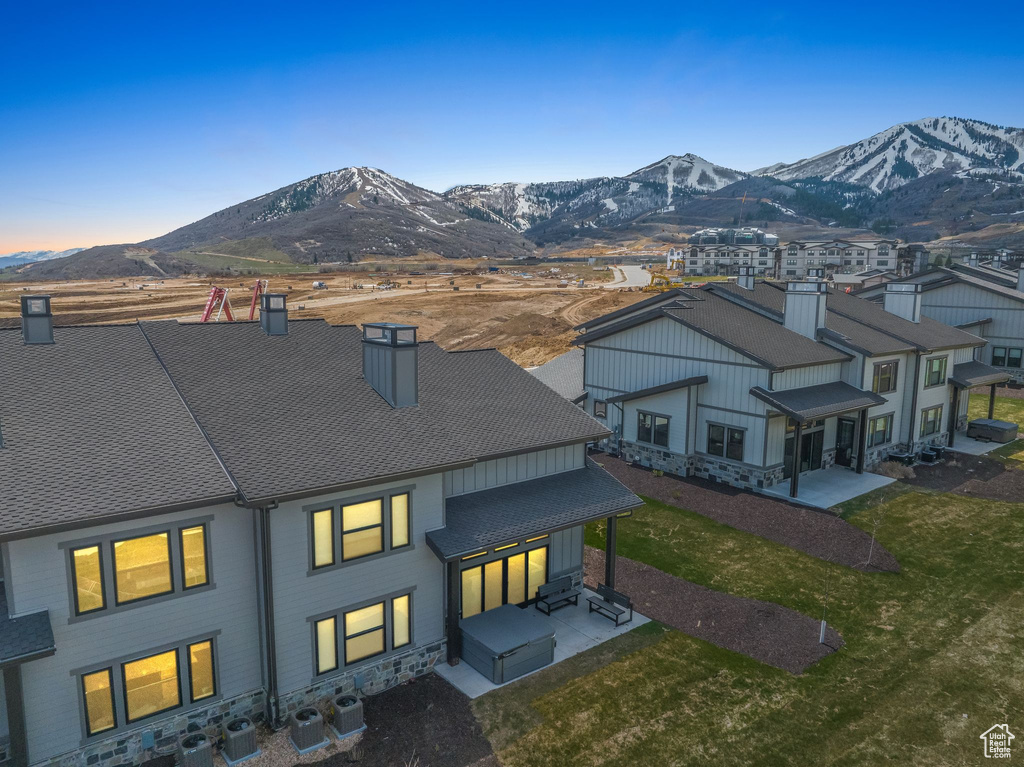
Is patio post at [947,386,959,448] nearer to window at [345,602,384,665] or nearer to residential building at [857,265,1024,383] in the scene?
residential building at [857,265,1024,383]

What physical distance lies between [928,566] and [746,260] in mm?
138514

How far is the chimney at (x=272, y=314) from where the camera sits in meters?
17.9

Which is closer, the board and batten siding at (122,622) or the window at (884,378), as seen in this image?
the board and batten siding at (122,622)

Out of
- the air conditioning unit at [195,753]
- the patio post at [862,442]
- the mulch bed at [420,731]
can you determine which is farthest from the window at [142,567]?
the patio post at [862,442]

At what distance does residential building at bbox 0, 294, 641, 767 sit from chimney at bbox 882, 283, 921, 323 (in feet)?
88.3

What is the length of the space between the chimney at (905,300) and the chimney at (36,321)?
38318 millimetres

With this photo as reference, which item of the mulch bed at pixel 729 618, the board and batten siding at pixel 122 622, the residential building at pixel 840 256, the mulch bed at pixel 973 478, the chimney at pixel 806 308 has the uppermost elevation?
the residential building at pixel 840 256

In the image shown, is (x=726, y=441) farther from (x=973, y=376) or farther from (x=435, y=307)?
(x=435, y=307)

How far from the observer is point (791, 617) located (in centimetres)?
1789

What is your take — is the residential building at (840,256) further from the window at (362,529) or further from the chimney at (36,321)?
the chimney at (36,321)

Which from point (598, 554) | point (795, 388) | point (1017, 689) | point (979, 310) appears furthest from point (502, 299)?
point (1017, 689)

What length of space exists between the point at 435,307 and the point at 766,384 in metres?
64.1

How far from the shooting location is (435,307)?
285ft

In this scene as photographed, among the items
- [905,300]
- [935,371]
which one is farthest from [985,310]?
[935,371]
